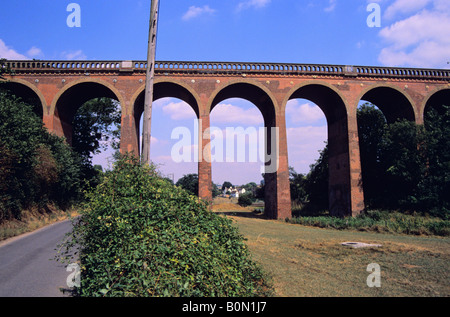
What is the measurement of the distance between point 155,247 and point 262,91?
66.5ft

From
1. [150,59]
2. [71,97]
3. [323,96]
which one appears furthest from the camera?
[323,96]

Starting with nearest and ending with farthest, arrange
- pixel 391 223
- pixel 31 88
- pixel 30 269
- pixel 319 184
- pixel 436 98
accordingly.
→ pixel 30 269
pixel 391 223
pixel 31 88
pixel 436 98
pixel 319 184

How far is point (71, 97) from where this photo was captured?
22906 mm

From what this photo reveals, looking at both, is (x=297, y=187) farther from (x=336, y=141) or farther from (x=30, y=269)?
(x=30, y=269)

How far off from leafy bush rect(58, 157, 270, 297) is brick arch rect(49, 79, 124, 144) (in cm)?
1820

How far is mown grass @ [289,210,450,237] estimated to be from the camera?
14.6 m

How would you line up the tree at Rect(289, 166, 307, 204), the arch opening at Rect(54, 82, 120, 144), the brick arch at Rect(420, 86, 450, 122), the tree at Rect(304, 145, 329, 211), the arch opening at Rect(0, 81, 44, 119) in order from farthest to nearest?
the tree at Rect(289, 166, 307, 204) < the tree at Rect(304, 145, 329, 211) < the brick arch at Rect(420, 86, 450, 122) < the arch opening at Rect(54, 82, 120, 144) < the arch opening at Rect(0, 81, 44, 119)

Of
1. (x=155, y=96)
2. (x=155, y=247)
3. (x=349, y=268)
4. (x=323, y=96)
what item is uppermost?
(x=323, y=96)

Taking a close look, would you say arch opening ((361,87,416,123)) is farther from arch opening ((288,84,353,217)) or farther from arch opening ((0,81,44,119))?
arch opening ((0,81,44,119))

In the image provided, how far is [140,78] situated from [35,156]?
406 inches

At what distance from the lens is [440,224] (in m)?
14.7

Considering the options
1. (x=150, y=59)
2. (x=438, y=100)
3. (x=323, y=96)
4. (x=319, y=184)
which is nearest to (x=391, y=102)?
(x=438, y=100)

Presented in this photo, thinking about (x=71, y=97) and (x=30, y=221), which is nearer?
(x=30, y=221)

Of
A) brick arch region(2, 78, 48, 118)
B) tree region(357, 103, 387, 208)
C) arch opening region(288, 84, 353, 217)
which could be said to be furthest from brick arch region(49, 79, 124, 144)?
tree region(357, 103, 387, 208)
